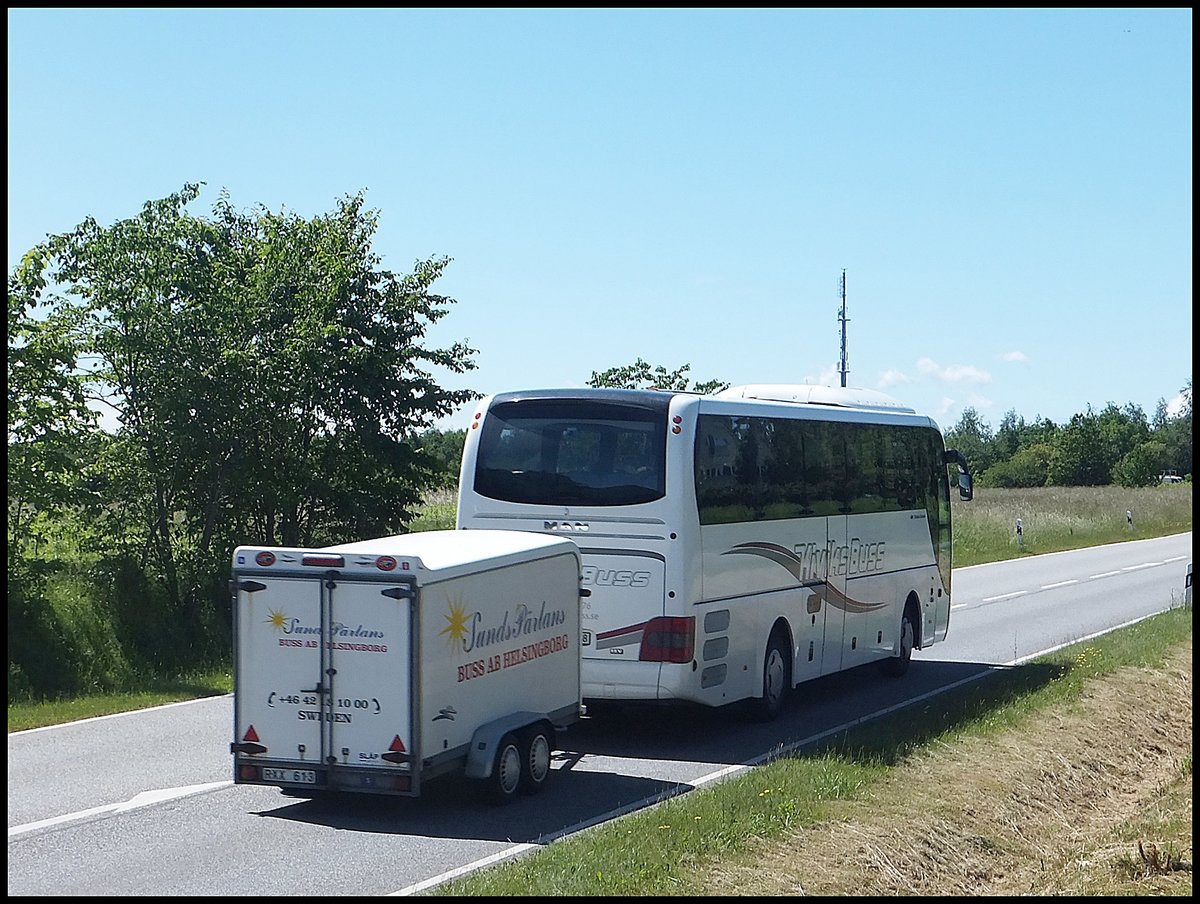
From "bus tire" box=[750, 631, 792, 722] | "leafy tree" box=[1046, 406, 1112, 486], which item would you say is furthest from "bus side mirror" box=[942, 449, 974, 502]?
"leafy tree" box=[1046, 406, 1112, 486]

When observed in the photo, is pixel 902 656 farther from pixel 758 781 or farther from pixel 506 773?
pixel 506 773

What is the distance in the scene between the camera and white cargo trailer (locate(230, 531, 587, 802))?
33.1 ft

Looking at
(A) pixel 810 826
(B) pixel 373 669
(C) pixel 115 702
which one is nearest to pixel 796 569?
(A) pixel 810 826

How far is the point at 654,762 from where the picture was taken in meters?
12.9

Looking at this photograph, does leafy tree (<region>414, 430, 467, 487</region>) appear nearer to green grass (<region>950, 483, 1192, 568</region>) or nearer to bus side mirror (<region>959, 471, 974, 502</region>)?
bus side mirror (<region>959, 471, 974, 502</region>)

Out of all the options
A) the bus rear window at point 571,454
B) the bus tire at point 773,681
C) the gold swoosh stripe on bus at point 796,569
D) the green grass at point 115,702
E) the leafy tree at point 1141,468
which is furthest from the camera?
the leafy tree at point 1141,468

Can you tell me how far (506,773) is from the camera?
10.9m

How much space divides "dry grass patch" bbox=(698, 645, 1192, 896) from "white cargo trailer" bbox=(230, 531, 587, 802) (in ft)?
8.21

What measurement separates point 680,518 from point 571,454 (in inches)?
49.5

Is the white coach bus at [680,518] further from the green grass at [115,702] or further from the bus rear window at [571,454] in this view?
the green grass at [115,702]

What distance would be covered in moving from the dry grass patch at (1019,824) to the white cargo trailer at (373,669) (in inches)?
98.5

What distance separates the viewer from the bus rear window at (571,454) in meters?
13.5

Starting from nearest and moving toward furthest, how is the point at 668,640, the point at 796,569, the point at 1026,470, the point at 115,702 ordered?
the point at 668,640, the point at 796,569, the point at 115,702, the point at 1026,470

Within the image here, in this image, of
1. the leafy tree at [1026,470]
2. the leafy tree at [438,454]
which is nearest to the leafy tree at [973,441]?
the leafy tree at [1026,470]
